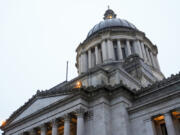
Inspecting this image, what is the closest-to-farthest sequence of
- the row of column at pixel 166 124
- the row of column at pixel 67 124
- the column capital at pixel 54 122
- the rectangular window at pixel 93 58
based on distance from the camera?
the row of column at pixel 166 124 < the row of column at pixel 67 124 < the column capital at pixel 54 122 < the rectangular window at pixel 93 58

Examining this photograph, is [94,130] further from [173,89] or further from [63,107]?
[173,89]

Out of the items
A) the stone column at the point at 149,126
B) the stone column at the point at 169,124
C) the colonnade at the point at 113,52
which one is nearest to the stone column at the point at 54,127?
the stone column at the point at 149,126

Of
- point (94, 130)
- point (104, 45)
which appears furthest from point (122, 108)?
point (104, 45)

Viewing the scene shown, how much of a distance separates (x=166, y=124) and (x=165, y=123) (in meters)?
0.44

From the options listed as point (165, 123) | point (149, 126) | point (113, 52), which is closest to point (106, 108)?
point (149, 126)

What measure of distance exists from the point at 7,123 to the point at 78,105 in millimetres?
14930

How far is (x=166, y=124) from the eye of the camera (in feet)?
65.8

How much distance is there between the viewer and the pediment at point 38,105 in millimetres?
26972

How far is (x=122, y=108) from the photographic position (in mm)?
22719

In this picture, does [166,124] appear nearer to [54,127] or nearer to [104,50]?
[54,127]

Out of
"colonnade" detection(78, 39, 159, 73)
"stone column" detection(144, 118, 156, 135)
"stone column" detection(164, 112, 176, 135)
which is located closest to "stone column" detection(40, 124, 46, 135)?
"stone column" detection(144, 118, 156, 135)

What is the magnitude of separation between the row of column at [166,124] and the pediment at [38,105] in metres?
9.90

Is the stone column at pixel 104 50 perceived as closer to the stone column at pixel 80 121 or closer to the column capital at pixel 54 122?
the column capital at pixel 54 122

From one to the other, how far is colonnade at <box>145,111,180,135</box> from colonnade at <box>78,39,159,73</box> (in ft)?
66.3
